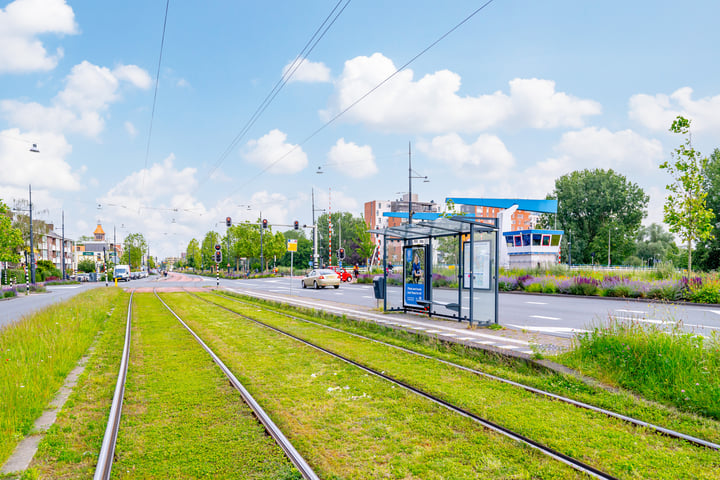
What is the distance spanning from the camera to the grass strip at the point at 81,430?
13.3 ft

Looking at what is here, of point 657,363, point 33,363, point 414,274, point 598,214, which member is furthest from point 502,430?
point 598,214

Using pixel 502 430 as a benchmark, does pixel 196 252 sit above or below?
above

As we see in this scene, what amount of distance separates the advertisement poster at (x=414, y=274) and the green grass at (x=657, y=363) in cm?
711

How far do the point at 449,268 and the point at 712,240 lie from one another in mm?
49451

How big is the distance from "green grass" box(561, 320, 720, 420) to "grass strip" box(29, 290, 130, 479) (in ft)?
20.4

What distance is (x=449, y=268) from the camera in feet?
44.5

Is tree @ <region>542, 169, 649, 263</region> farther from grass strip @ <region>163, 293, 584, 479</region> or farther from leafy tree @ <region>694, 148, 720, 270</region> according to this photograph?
grass strip @ <region>163, 293, 584, 479</region>

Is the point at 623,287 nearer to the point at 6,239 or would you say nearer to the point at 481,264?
the point at 481,264

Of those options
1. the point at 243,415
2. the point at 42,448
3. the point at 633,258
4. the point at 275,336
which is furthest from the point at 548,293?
the point at 633,258

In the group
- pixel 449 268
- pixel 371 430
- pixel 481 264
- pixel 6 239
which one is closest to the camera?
pixel 371 430

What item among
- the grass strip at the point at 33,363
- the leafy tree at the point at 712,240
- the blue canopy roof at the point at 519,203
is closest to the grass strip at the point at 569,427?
the grass strip at the point at 33,363

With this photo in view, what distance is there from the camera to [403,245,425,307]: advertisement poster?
567 inches

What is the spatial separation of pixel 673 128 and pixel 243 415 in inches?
911

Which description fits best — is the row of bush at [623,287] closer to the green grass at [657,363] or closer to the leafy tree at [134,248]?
the green grass at [657,363]
